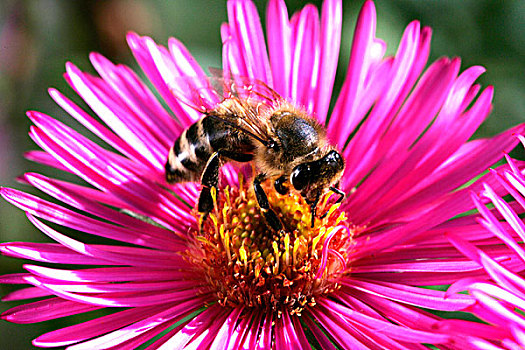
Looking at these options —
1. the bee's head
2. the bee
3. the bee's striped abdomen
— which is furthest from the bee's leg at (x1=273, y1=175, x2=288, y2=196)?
the bee's striped abdomen

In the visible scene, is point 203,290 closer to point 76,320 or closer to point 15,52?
point 76,320

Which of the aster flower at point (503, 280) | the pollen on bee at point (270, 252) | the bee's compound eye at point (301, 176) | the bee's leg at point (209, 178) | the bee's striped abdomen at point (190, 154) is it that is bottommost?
the aster flower at point (503, 280)

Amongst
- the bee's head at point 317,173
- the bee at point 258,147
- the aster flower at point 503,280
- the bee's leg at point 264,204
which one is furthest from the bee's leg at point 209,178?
the aster flower at point 503,280

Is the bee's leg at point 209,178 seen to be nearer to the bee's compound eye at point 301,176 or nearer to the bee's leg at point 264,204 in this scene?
the bee's leg at point 264,204

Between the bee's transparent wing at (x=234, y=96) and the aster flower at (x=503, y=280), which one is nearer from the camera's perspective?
the aster flower at (x=503, y=280)

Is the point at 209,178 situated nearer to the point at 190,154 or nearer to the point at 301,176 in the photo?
the point at 190,154

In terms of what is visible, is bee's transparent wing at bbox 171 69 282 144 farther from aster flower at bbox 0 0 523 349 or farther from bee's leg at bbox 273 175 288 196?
bee's leg at bbox 273 175 288 196

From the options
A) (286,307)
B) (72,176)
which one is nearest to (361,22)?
(286,307)
